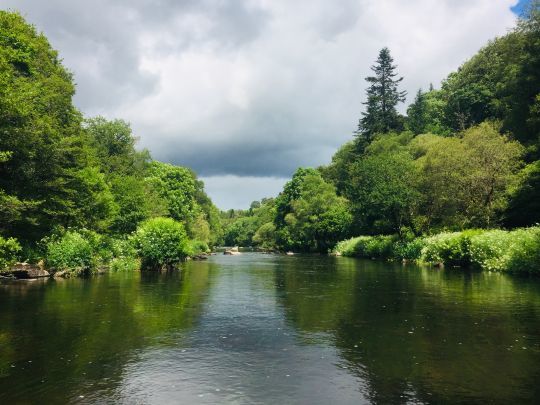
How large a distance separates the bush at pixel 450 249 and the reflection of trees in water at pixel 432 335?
16.5 metres

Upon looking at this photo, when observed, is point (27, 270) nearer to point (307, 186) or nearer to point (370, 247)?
point (370, 247)

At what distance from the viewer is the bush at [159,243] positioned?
40688 mm

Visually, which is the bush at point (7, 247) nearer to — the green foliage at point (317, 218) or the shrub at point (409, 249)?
the shrub at point (409, 249)

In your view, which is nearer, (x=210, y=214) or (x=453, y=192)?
(x=453, y=192)

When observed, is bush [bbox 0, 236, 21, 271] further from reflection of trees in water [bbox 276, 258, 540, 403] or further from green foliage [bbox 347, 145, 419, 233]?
green foliage [bbox 347, 145, 419, 233]

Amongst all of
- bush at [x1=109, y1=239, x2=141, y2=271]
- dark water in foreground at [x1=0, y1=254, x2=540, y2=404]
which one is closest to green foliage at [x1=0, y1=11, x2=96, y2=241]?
bush at [x1=109, y1=239, x2=141, y2=271]

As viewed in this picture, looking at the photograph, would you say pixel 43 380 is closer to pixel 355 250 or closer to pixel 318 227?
pixel 355 250

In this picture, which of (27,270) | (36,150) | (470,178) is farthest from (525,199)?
(27,270)

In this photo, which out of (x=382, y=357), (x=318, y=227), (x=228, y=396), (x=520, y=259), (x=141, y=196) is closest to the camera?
(x=228, y=396)

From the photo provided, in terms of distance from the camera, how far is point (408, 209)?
58.2 meters

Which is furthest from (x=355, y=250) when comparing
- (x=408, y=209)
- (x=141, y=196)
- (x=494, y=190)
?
(x=141, y=196)

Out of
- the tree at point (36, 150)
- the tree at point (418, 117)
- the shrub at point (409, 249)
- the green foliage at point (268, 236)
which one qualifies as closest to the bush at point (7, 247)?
the tree at point (36, 150)

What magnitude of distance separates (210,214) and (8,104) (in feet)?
328

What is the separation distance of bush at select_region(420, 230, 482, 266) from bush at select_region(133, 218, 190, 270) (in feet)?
88.0
